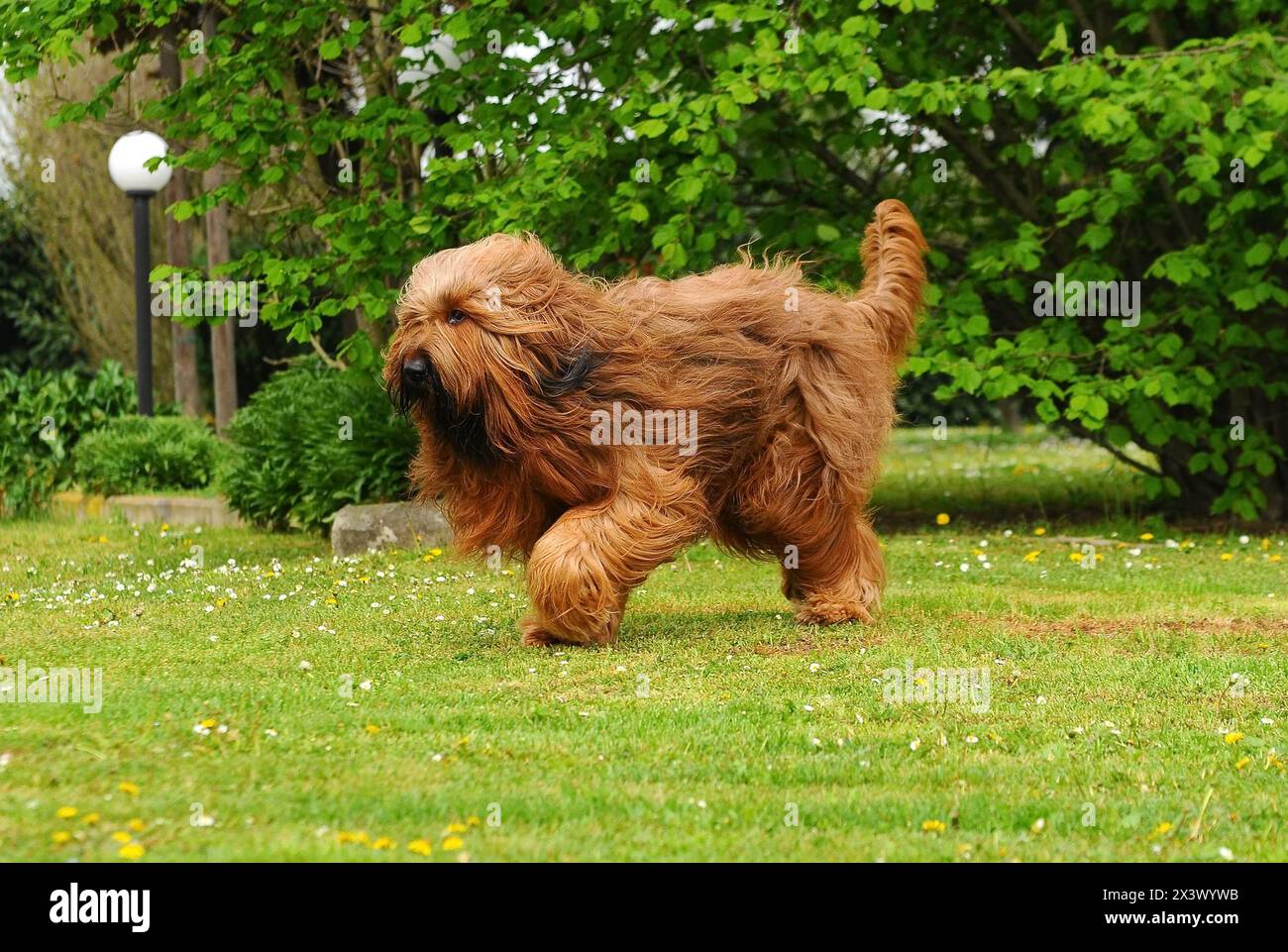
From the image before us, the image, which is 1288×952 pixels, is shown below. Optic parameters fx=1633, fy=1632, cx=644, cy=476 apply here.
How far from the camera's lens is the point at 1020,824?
15.8ft

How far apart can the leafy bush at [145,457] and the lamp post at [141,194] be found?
0.85ft

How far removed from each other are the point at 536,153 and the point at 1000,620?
468 cm

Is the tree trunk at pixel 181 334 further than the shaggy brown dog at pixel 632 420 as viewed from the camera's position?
Yes

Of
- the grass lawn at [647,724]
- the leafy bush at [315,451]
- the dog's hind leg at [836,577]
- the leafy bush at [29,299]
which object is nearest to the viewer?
the grass lawn at [647,724]

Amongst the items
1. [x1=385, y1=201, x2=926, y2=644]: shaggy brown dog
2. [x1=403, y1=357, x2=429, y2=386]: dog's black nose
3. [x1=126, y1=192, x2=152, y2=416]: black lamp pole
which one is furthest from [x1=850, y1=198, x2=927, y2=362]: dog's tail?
[x1=126, y1=192, x2=152, y2=416]: black lamp pole

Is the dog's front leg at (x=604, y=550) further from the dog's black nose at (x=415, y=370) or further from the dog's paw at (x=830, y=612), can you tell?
the dog's paw at (x=830, y=612)

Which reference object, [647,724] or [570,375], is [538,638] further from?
[647,724]

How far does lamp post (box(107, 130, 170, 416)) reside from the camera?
48.2 ft

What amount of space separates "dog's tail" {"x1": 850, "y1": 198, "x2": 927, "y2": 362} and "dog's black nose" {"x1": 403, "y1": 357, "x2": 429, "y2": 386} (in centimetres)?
272

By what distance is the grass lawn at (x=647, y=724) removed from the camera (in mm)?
4562

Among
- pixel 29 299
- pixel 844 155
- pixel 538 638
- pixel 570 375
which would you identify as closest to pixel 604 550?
pixel 538 638

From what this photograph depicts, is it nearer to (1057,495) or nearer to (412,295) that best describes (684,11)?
(412,295)

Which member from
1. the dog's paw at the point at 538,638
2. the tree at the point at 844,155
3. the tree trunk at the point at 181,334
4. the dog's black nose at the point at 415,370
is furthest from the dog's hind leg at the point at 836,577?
the tree trunk at the point at 181,334

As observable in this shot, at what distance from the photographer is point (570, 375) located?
699 cm
